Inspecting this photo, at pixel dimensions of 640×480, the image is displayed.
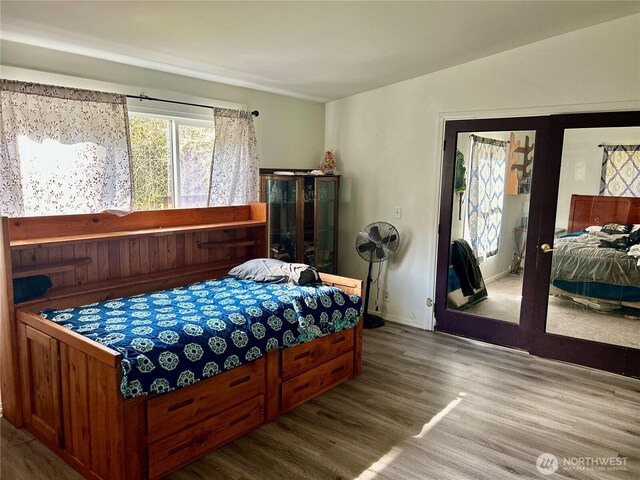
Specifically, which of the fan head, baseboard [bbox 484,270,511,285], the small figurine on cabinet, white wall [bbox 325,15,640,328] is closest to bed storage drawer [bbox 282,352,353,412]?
the fan head

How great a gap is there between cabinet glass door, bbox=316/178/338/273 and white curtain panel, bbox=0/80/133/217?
1.92 metres

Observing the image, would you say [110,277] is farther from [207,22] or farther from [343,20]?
[343,20]

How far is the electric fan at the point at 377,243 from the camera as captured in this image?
445 centimetres

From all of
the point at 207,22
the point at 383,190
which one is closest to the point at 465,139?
the point at 383,190

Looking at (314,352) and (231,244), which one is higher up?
(231,244)


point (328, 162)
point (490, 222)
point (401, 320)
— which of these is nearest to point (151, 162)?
point (328, 162)

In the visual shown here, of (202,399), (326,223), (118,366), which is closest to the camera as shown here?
(118,366)

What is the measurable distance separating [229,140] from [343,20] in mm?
1535

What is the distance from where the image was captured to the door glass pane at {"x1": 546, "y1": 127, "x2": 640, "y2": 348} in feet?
11.3

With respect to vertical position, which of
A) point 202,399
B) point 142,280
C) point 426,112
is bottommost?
point 202,399

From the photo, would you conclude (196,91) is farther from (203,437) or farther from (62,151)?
(203,437)

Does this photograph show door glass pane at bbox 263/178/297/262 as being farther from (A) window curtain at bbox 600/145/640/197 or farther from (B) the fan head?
(A) window curtain at bbox 600/145/640/197

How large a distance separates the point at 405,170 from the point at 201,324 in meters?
2.77

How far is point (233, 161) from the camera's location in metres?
3.94
